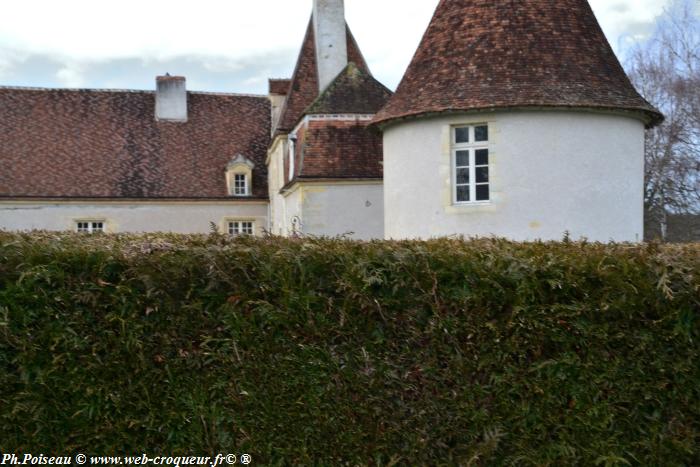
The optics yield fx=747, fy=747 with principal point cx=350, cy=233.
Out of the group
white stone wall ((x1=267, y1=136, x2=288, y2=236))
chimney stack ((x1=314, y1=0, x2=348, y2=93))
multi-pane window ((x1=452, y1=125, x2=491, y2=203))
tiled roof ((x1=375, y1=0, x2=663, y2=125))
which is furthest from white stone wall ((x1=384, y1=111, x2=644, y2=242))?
chimney stack ((x1=314, y1=0, x2=348, y2=93))

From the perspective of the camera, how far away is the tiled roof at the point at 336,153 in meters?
20.3

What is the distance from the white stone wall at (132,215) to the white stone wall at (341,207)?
883cm

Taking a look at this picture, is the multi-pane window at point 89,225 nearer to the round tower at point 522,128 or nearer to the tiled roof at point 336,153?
the tiled roof at point 336,153

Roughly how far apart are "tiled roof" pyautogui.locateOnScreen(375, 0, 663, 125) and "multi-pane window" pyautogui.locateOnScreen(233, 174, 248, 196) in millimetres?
17367

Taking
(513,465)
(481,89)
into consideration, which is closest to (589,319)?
(513,465)

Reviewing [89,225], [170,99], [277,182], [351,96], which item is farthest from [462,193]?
[170,99]

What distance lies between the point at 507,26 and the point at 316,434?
37.2ft

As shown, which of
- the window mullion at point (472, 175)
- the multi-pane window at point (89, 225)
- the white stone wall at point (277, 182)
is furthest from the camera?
the multi-pane window at point (89, 225)

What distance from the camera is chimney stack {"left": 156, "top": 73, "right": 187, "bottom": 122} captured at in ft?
108

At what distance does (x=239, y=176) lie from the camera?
31797 millimetres

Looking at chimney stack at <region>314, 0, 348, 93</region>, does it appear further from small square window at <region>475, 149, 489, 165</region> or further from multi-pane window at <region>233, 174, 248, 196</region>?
small square window at <region>475, 149, 489, 165</region>

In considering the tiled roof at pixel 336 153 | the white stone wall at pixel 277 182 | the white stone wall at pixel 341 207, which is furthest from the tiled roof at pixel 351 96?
the white stone wall at pixel 277 182

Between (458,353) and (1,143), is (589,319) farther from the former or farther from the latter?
(1,143)

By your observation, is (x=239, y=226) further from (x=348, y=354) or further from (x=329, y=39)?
(x=348, y=354)
